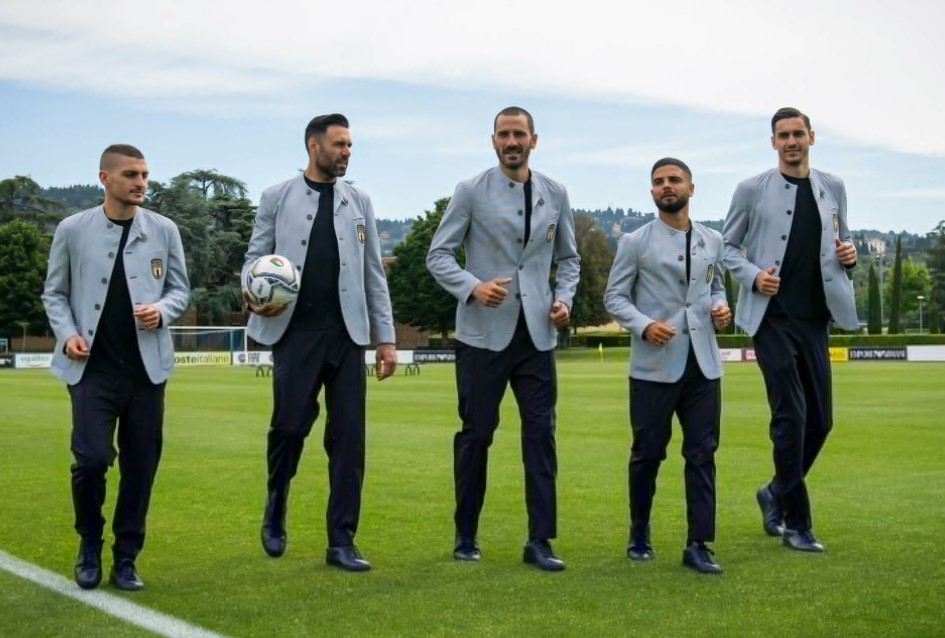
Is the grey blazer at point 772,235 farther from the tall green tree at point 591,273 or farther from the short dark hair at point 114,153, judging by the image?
the tall green tree at point 591,273

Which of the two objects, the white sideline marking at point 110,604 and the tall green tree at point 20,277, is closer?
the white sideline marking at point 110,604

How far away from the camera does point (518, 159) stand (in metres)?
7.59

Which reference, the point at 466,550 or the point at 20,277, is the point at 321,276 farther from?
the point at 20,277

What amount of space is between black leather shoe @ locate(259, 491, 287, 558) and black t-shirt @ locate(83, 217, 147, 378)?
1.22m

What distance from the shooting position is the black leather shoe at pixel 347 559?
23.8 ft

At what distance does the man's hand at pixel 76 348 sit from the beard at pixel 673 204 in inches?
133

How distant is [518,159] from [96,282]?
253 centimetres

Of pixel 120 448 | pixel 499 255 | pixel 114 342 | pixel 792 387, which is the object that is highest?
pixel 499 255

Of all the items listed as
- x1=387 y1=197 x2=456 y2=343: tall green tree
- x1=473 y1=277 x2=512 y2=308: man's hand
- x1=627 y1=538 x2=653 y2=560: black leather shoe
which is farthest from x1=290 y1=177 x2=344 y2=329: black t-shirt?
x1=387 y1=197 x2=456 y2=343: tall green tree

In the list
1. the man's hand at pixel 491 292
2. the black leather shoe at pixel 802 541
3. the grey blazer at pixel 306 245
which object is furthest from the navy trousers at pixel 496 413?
the black leather shoe at pixel 802 541

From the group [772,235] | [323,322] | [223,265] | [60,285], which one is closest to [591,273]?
[223,265]

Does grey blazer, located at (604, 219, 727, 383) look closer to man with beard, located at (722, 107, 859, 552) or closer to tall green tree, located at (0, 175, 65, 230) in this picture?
man with beard, located at (722, 107, 859, 552)

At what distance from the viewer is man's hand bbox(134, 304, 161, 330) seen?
691cm

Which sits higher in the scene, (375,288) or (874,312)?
(874,312)
